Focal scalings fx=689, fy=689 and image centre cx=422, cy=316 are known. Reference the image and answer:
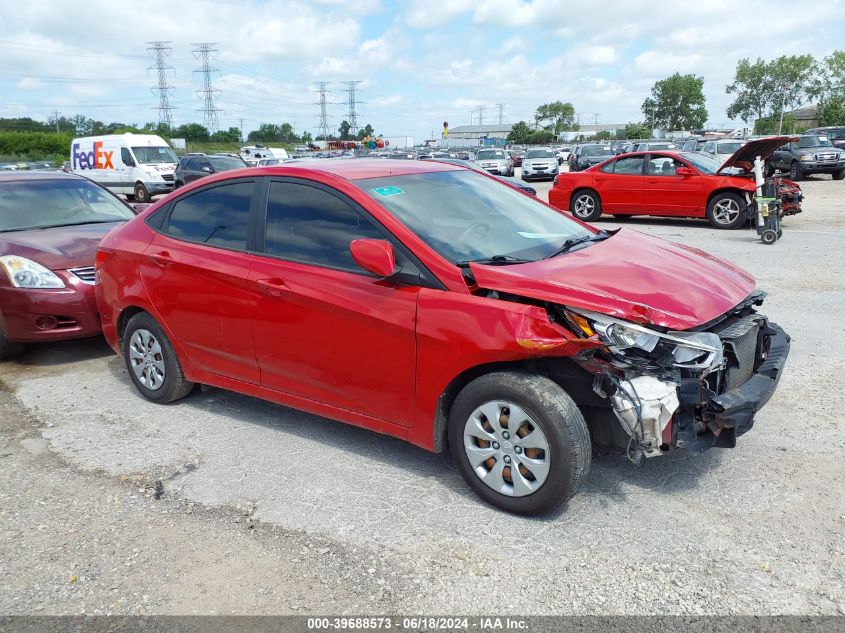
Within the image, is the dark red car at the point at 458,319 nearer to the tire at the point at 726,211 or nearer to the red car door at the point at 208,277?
the red car door at the point at 208,277

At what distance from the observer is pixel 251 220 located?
429 centimetres

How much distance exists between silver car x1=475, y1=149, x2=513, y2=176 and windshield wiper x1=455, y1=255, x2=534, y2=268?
31.1 metres

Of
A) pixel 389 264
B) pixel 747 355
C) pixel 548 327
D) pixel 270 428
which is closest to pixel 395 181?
pixel 389 264

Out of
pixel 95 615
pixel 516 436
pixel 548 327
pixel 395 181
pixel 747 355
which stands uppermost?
pixel 395 181

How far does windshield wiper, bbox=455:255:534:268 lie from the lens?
3570 millimetres

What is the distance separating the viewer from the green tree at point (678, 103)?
11350cm

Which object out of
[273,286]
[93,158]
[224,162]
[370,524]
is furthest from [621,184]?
[93,158]

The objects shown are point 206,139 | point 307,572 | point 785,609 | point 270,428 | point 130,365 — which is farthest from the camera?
point 206,139

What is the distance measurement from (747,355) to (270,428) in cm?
293

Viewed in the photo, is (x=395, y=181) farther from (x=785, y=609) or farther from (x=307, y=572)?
(x=785, y=609)

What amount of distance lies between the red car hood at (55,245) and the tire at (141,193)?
62.9 ft

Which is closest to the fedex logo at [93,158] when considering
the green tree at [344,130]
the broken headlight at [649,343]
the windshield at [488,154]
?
the windshield at [488,154]

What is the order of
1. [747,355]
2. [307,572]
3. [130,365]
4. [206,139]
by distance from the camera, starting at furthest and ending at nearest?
[206,139]
[130,365]
[747,355]
[307,572]

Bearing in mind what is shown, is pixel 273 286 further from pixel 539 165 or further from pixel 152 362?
pixel 539 165
